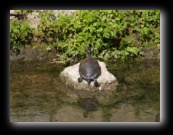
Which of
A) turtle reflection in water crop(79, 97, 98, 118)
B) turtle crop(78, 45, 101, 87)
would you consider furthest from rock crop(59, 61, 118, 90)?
turtle reflection in water crop(79, 97, 98, 118)

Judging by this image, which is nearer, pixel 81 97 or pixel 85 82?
pixel 81 97

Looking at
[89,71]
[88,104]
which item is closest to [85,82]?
[89,71]

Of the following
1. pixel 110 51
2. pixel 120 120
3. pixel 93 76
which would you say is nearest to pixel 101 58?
pixel 110 51

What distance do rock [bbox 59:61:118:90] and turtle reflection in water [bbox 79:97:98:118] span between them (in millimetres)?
443

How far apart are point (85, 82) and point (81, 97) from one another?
0.48 meters

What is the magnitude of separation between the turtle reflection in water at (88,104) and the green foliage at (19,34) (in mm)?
3200

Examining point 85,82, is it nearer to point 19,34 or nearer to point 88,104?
point 88,104

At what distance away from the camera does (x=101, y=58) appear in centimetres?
1103

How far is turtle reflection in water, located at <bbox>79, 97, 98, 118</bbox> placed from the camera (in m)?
8.53

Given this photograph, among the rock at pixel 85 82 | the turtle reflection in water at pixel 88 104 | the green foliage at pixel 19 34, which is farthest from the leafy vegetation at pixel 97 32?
the turtle reflection in water at pixel 88 104

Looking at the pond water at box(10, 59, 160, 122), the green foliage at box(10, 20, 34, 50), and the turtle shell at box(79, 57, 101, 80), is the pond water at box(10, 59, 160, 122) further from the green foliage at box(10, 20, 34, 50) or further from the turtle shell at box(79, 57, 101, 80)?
the green foliage at box(10, 20, 34, 50)

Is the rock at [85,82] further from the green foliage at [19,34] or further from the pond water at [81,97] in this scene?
the green foliage at [19,34]

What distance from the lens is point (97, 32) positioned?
11180 millimetres

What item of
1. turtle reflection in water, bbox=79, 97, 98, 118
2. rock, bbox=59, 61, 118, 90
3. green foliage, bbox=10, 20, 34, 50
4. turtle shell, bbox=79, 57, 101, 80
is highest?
green foliage, bbox=10, 20, 34, 50
